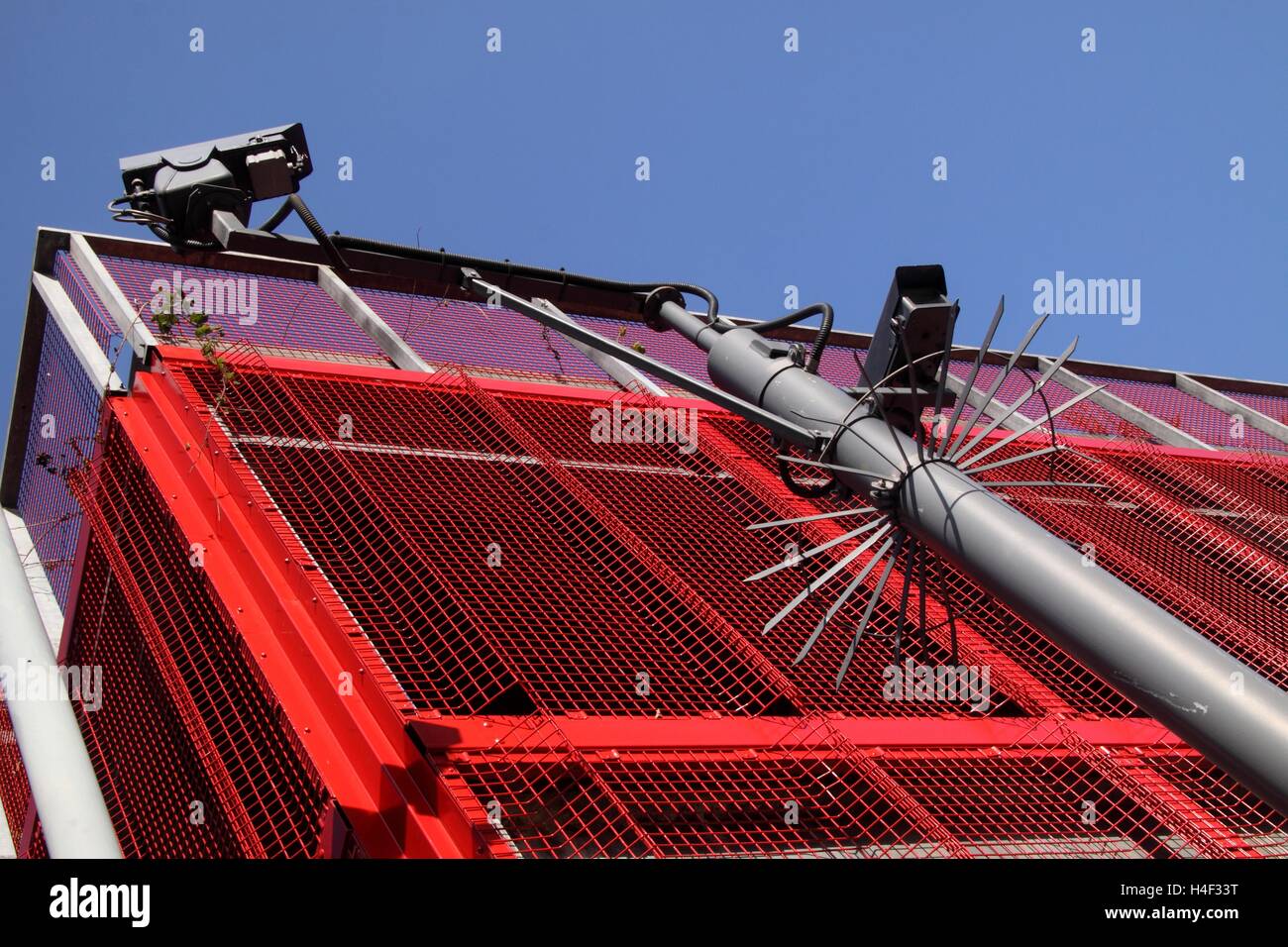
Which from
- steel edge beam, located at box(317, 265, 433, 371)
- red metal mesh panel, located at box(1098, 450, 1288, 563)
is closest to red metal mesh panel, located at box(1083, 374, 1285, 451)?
red metal mesh panel, located at box(1098, 450, 1288, 563)

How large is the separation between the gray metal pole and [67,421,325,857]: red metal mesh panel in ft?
11.5

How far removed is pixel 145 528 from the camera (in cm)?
740

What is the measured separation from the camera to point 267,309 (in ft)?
31.3

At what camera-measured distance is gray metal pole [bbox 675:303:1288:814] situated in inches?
78.3

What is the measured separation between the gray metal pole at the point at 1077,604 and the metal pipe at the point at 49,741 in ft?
8.65

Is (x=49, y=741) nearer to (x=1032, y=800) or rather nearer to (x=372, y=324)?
(x=1032, y=800)

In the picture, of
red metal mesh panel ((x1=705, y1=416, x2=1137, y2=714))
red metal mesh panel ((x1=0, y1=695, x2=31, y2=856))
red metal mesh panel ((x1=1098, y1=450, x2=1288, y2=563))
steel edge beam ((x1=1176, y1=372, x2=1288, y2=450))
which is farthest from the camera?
steel edge beam ((x1=1176, y1=372, x2=1288, y2=450))

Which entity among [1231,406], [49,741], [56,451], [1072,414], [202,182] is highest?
[202,182]

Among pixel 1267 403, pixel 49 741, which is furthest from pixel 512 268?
pixel 1267 403

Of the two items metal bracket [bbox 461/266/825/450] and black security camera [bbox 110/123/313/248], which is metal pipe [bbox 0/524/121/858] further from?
metal bracket [bbox 461/266/825/450]

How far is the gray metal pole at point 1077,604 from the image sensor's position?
6.52ft

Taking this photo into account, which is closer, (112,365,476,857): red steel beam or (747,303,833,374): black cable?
(747,303,833,374): black cable

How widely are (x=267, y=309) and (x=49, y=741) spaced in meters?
5.70

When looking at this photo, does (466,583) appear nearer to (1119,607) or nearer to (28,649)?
(28,649)
